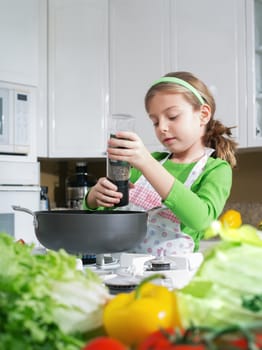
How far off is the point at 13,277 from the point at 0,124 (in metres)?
2.20

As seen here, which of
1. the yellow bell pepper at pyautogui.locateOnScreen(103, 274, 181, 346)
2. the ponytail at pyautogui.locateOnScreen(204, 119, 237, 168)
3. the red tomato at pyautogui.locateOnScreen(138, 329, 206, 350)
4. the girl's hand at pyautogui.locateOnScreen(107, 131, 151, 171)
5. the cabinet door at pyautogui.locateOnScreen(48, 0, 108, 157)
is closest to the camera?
the red tomato at pyautogui.locateOnScreen(138, 329, 206, 350)

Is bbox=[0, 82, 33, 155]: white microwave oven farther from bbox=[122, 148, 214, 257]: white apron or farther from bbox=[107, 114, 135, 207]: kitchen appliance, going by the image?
bbox=[107, 114, 135, 207]: kitchen appliance

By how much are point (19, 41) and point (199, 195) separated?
164 centimetres

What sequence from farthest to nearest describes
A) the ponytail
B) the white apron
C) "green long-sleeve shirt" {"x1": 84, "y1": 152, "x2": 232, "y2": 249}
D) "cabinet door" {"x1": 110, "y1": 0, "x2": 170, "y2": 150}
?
"cabinet door" {"x1": 110, "y1": 0, "x2": 170, "y2": 150}, the ponytail, the white apron, "green long-sleeve shirt" {"x1": 84, "y1": 152, "x2": 232, "y2": 249}

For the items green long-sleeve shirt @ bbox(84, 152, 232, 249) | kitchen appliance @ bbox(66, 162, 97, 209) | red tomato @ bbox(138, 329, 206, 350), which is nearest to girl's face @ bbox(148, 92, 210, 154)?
green long-sleeve shirt @ bbox(84, 152, 232, 249)

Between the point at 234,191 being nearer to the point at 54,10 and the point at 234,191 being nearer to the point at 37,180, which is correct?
the point at 37,180

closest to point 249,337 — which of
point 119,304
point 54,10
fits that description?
point 119,304

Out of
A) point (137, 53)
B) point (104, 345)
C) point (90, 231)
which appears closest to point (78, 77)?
point (137, 53)

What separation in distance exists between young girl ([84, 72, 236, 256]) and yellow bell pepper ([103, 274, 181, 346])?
0.74m

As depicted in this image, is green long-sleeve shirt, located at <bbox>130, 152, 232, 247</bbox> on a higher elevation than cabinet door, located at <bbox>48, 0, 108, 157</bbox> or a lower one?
lower

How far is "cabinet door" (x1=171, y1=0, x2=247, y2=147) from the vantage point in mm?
2451

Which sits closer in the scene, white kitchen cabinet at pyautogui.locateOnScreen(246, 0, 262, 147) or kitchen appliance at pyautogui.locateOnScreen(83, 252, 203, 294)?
kitchen appliance at pyautogui.locateOnScreen(83, 252, 203, 294)

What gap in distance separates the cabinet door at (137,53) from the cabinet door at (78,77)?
7cm

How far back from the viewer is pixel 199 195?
1.48 meters
